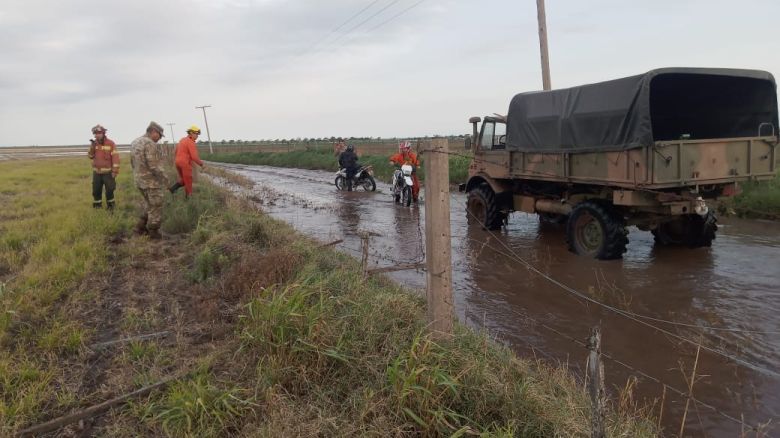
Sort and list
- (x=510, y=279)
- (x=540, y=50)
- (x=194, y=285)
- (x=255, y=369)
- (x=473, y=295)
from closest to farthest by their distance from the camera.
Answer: (x=255, y=369) < (x=194, y=285) < (x=473, y=295) < (x=510, y=279) < (x=540, y=50)

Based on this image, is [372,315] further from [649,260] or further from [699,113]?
[699,113]

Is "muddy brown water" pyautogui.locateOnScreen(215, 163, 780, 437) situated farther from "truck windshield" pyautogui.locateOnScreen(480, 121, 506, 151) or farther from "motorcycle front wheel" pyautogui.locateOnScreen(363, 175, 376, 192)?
"motorcycle front wheel" pyautogui.locateOnScreen(363, 175, 376, 192)

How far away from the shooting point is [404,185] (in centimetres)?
1380

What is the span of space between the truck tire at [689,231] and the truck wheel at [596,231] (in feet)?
4.65

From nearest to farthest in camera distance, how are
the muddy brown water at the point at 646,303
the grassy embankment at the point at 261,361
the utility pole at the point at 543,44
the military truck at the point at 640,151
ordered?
the grassy embankment at the point at 261,361, the muddy brown water at the point at 646,303, the military truck at the point at 640,151, the utility pole at the point at 543,44

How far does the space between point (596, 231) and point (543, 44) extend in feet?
21.5

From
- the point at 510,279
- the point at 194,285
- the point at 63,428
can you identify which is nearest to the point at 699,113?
the point at 510,279

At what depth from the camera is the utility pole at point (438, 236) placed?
3.63m

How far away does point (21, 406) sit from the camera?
3162mm

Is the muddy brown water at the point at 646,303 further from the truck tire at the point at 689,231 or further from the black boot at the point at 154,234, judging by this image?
the black boot at the point at 154,234

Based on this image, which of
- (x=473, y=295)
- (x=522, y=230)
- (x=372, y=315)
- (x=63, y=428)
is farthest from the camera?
(x=522, y=230)

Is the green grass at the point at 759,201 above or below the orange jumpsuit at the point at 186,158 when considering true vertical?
below

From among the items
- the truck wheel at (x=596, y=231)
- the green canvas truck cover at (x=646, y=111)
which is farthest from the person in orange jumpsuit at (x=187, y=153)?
the truck wheel at (x=596, y=231)

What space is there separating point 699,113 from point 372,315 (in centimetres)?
727
